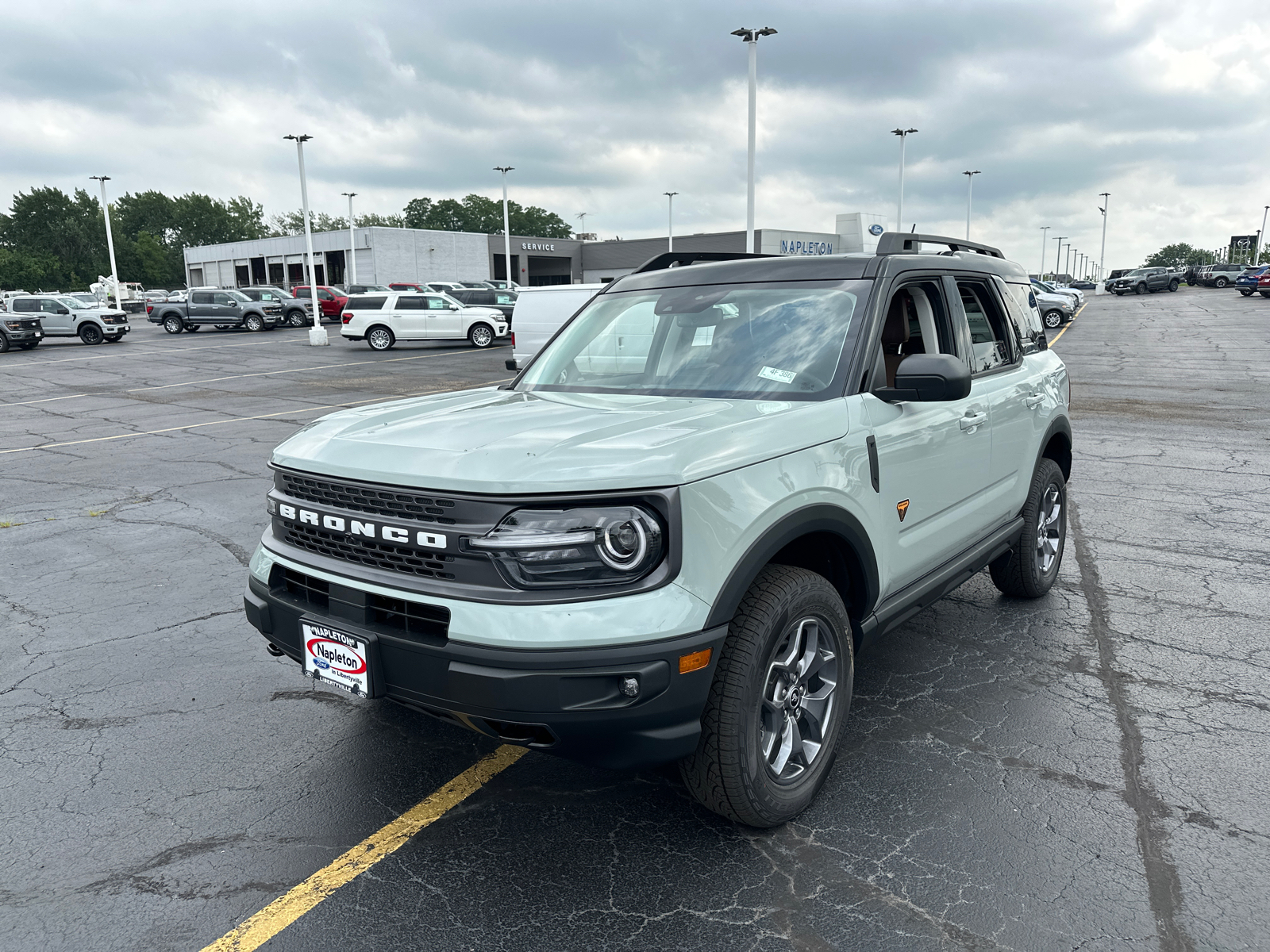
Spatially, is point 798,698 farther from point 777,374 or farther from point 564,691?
point 777,374

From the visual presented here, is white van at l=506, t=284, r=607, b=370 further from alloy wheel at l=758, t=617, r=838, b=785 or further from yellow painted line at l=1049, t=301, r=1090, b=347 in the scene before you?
alloy wheel at l=758, t=617, r=838, b=785

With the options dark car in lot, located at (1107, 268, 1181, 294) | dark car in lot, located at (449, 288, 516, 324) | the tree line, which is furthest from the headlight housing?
the tree line

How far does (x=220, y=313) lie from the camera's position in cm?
3978

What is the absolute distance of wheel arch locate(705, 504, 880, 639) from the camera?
2.63m

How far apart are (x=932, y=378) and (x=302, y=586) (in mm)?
2331

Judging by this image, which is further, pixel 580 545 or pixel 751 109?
pixel 751 109

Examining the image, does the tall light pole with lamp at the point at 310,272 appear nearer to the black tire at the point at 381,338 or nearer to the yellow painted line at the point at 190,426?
the black tire at the point at 381,338

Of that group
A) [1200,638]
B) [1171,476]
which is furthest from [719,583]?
[1171,476]

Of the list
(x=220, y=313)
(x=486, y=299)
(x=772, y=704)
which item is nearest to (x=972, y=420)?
(x=772, y=704)

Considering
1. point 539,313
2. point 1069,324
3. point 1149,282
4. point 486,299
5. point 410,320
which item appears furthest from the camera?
point 1149,282

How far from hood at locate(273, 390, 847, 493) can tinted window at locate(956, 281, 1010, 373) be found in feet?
5.26

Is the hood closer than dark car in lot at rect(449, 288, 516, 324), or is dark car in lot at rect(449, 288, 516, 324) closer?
the hood

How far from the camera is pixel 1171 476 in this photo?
8.88 metres

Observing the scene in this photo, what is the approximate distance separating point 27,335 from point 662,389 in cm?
3677
